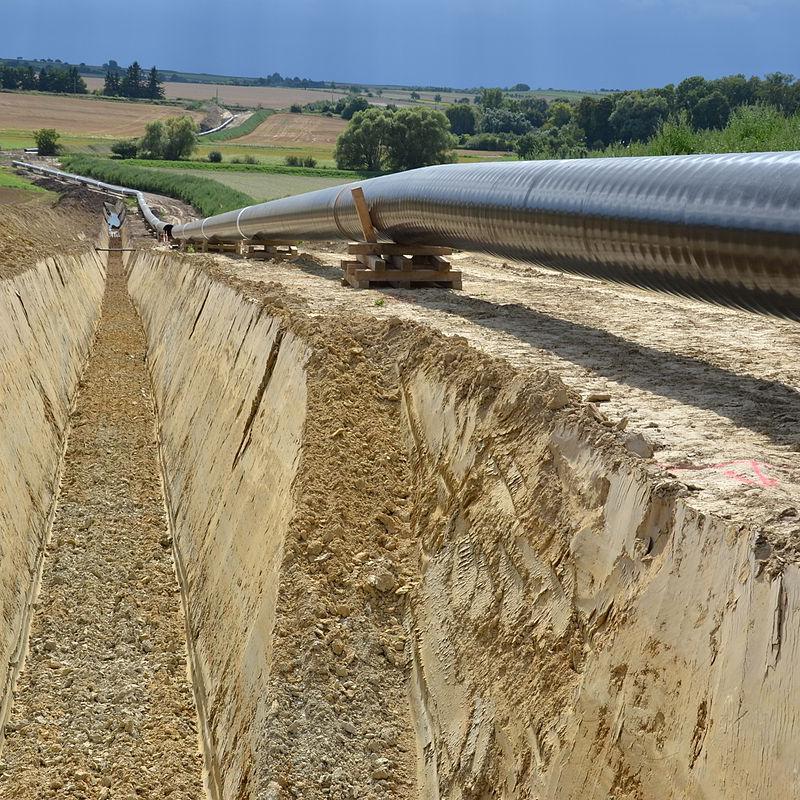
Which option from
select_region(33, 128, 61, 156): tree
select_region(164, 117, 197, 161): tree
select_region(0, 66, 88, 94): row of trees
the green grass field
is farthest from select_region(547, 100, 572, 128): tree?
select_region(0, 66, 88, 94): row of trees

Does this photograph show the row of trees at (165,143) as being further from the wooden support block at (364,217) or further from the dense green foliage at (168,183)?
the wooden support block at (364,217)

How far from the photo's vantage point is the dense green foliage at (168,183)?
151 feet

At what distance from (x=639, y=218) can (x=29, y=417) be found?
8158mm

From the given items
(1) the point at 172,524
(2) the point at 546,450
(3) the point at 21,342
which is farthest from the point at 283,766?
(3) the point at 21,342

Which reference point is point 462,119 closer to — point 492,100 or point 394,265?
point 492,100

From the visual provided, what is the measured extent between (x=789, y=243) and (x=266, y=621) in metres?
4.33

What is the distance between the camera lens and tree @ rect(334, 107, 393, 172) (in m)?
56.6

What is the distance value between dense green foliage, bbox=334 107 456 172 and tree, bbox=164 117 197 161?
24.8 metres

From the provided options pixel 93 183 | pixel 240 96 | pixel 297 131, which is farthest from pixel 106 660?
pixel 240 96

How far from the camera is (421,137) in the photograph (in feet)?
177

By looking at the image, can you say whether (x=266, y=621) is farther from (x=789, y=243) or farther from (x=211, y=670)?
(x=789, y=243)

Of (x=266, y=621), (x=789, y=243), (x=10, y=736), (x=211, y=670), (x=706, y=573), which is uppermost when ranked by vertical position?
(x=789, y=243)

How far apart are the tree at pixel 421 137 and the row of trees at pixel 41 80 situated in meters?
101

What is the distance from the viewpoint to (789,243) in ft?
19.5
